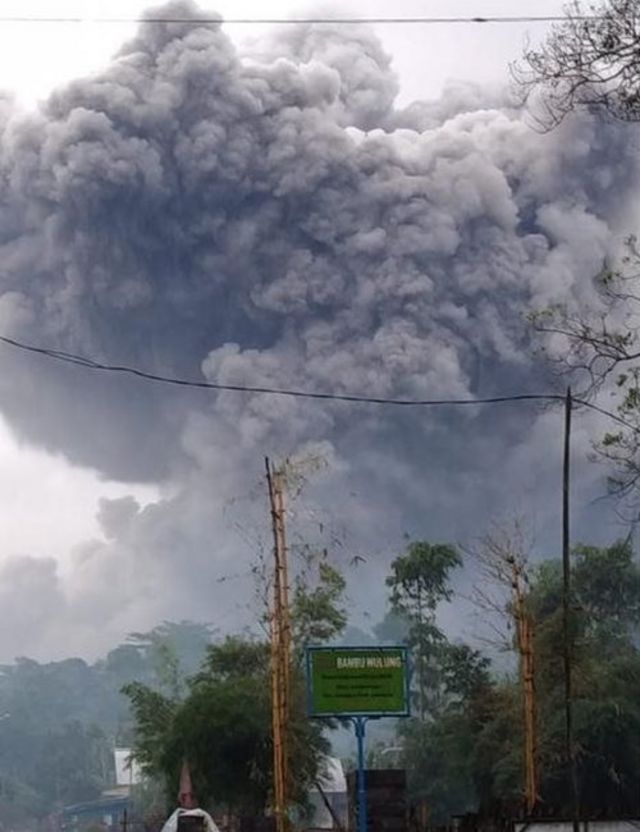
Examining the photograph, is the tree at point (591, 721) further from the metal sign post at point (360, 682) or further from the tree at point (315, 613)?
the metal sign post at point (360, 682)

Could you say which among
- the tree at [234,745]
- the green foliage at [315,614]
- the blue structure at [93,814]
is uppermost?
the green foliage at [315,614]

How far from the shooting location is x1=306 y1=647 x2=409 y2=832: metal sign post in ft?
97.9

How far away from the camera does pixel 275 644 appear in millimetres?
40219

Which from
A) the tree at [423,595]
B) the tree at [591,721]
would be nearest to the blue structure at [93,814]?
the tree at [423,595]

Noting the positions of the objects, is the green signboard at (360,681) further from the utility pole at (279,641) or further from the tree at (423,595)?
the tree at (423,595)

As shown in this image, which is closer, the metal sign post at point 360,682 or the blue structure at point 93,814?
the metal sign post at point 360,682

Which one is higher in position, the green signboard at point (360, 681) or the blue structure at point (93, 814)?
the green signboard at point (360, 681)

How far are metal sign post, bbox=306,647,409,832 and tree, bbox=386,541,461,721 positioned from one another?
4830cm

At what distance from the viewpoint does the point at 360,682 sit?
1187 inches

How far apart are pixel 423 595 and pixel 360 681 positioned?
56211 mm

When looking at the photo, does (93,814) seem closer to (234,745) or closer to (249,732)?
(234,745)

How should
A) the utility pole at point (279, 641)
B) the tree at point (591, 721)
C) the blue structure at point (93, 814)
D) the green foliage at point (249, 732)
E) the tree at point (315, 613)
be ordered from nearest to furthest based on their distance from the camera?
the utility pole at point (279, 641)
the tree at point (591, 721)
the green foliage at point (249, 732)
the tree at point (315, 613)
the blue structure at point (93, 814)

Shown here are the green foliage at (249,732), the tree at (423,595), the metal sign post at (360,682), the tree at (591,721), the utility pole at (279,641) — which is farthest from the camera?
the tree at (423,595)

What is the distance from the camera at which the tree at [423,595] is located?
80.6 meters
